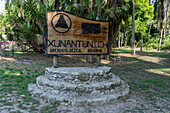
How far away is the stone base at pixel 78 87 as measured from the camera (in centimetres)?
505

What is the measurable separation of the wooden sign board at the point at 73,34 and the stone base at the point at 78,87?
993 mm

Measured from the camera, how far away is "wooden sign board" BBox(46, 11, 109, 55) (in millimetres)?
5984

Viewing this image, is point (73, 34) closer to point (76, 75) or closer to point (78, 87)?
point (76, 75)

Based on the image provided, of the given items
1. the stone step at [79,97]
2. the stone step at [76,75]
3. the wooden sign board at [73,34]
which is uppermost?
the wooden sign board at [73,34]

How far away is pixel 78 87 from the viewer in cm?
530

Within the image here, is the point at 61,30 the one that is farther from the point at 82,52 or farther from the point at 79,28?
the point at 82,52

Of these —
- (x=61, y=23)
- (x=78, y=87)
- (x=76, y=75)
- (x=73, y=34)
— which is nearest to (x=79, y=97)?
(x=78, y=87)

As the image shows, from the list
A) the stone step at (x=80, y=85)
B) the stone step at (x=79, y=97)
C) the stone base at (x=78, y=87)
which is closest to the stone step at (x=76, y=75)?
the stone base at (x=78, y=87)

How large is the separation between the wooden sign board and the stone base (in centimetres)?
99

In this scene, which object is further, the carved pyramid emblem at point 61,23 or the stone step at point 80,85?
the carved pyramid emblem at point 61,23

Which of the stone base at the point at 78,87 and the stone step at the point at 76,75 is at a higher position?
the stone step at the point at 76,75

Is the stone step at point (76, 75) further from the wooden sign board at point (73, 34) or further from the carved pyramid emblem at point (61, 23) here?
the carved pyramid emblem at point (61, 23)

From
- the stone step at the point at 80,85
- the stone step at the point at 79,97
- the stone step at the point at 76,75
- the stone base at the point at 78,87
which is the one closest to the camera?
the stone step at the point at 79,97

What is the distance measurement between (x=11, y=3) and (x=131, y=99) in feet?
46.0
